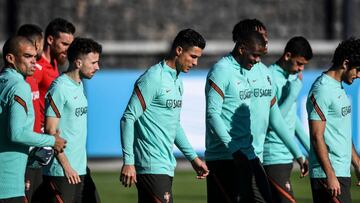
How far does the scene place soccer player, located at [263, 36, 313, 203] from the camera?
1377 cm

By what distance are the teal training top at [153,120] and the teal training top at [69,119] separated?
61 centimetres

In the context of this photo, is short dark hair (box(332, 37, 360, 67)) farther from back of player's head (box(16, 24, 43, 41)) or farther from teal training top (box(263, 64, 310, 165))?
back of player's head (box(16, 24, 43, 41))

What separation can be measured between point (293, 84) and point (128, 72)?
9.00m

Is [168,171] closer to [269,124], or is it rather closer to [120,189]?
[269,124]

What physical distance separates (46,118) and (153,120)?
3.39 feet

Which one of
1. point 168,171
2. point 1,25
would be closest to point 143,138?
point 168,171

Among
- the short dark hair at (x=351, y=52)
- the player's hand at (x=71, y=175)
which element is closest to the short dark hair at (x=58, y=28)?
the player's hand at (x=71, y=175)

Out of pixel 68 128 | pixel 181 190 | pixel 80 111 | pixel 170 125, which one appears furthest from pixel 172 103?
pixel 181 190

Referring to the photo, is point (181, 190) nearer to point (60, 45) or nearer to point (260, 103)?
point (60, 45)

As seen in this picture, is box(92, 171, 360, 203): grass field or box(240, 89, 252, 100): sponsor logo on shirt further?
box(92, 171, 360, 203): grass field

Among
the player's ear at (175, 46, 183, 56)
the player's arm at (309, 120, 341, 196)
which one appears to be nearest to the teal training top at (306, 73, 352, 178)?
the player's arm at (309, 120, 341, 196)

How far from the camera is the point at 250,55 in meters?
12.5

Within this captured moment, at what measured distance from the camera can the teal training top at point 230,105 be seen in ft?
40.6

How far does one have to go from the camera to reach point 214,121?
12.0 m
